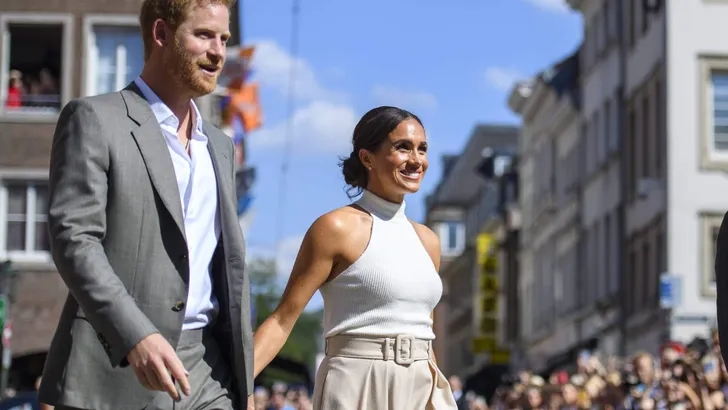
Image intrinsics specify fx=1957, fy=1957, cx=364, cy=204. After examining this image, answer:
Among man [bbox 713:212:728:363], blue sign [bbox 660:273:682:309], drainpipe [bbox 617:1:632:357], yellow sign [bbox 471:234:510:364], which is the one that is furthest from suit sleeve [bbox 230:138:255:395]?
yellow sign [bbox 471:234:510:364]

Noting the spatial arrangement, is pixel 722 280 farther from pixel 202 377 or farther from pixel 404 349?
pixel 404 349

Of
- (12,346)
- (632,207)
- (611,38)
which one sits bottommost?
(12,346)

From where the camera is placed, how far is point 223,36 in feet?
19.6

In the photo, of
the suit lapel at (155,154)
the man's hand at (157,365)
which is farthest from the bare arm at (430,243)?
the man's hand at (157,365)

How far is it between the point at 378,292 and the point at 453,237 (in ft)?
379

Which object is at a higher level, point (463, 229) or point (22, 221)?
point (463, 229)

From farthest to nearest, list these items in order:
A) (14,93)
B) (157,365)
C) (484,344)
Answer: (484,344) < (14,93) < (157,365)

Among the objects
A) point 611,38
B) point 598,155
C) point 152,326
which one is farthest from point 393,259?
point 598,155

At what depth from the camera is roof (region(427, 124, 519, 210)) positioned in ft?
356

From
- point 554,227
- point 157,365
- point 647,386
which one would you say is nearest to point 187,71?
point 157,365

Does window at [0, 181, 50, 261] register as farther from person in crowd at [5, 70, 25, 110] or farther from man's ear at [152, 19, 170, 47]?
man's ear at [152, 19, 170, 47]

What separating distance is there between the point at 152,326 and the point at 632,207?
42439 millimetres

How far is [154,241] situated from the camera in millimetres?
5664

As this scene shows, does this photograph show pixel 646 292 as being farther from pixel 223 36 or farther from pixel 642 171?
pixel 223 36
